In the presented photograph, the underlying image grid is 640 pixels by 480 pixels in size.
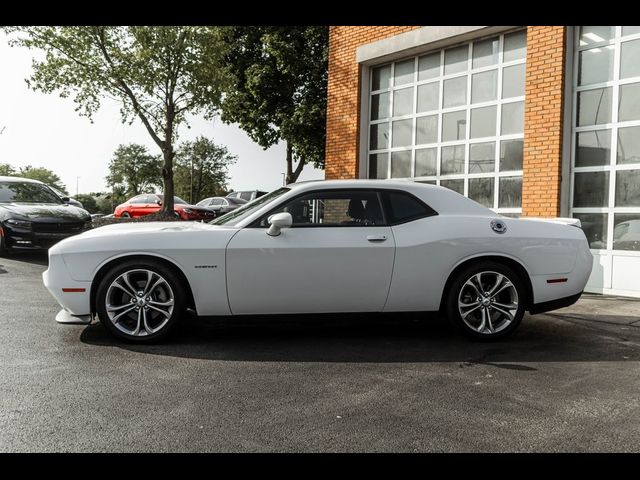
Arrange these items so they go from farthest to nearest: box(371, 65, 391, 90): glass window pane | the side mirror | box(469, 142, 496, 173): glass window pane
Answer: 1. box(371, 65, 391, 90): glass window pane
2. box(469, 142, 496, 173): glass window pane
3. the side mirror

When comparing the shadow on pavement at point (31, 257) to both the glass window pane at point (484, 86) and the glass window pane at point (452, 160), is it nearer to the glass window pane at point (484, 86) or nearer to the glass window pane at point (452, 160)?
the glass window pane at point (452, 160)

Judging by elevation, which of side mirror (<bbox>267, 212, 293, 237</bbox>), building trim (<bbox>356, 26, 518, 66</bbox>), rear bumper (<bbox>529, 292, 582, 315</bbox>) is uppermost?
building trim (<bbox>356, 26, 518, 66</bbox>)

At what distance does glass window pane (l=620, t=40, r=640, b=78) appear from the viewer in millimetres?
8586

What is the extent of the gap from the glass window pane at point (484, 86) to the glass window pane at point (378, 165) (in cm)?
234

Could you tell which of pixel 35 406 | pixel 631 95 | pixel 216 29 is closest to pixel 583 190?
pixel 631 95

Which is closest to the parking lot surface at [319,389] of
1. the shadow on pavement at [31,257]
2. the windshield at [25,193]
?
the shadow on pavement at [31,257]

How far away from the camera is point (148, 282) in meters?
5.18

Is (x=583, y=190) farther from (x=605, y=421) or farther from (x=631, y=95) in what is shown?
(x=605, y=421)

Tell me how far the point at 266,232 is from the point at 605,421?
2.97m

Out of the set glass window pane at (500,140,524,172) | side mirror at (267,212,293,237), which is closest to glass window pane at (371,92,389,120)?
glass window pane at (500,140,524,172)

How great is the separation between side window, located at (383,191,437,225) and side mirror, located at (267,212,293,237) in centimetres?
96

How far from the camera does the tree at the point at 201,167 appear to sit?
7150cm

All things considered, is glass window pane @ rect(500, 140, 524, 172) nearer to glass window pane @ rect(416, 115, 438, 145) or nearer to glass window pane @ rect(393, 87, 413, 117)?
glass window pane @ rect(416, 115, 438, 145)

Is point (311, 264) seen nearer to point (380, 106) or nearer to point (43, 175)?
point (380, 106)
